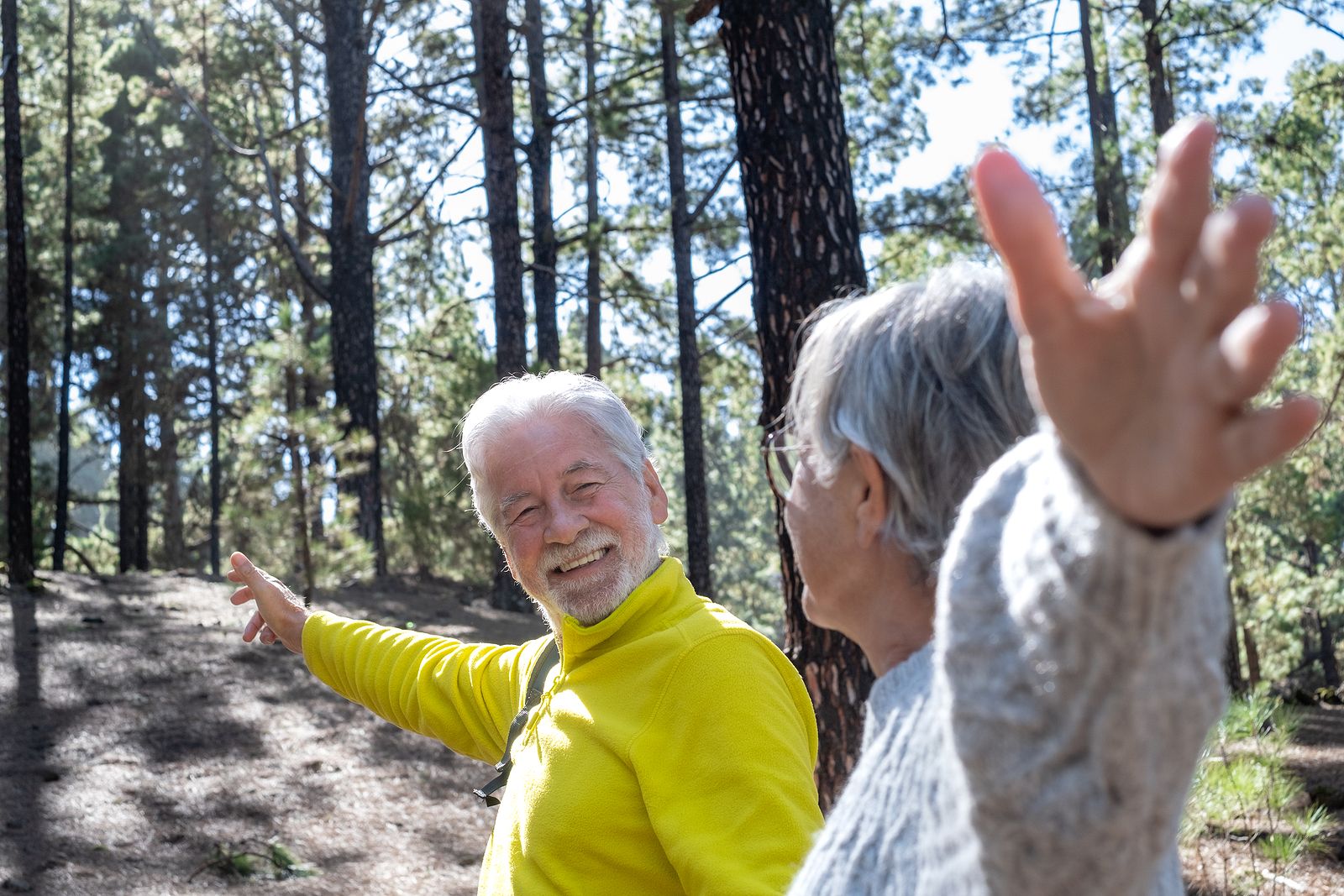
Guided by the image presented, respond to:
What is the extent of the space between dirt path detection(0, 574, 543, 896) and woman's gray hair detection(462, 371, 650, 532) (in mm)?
3279

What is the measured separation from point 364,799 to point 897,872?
563 centimetres

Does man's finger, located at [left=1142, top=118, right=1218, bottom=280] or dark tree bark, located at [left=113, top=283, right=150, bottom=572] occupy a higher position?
dark tree bark, located at [left=113, top=283, right=150, bottom=572]

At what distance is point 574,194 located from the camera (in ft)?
66.9

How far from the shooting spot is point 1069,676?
770 millimetres

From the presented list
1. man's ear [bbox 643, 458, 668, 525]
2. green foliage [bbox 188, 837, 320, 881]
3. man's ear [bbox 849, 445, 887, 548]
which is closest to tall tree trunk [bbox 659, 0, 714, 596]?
green foliage [bbox 188, 837, 320, 881]

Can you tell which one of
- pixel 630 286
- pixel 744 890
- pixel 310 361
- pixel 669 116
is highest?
pixel 669 116

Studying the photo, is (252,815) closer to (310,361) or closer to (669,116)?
(310,361)

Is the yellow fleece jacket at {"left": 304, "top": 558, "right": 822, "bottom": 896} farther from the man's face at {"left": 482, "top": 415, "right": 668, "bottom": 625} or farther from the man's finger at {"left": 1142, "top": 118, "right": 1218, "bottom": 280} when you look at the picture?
the man's finger at {"left": 1142, "top": 118, "right": 1218, "bottom": 280}

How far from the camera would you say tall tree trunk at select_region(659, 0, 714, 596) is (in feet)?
45.8

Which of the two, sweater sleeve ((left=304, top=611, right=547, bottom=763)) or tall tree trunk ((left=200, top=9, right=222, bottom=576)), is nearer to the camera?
sweater sleeve ((left=304, top=611, right=547, bottom=763))

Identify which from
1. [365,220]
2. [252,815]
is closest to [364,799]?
[252,815]

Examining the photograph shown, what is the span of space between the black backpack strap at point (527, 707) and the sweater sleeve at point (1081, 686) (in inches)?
62.3

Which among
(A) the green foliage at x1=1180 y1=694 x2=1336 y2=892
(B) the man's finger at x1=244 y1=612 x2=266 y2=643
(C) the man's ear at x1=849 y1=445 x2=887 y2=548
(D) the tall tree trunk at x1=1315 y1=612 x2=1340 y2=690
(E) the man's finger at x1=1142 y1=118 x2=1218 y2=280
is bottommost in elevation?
(D) the tall tree trunk at x1=1315 y1=612 x2=1340 y2=690

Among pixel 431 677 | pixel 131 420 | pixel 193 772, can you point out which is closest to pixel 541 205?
pixel 193 772
